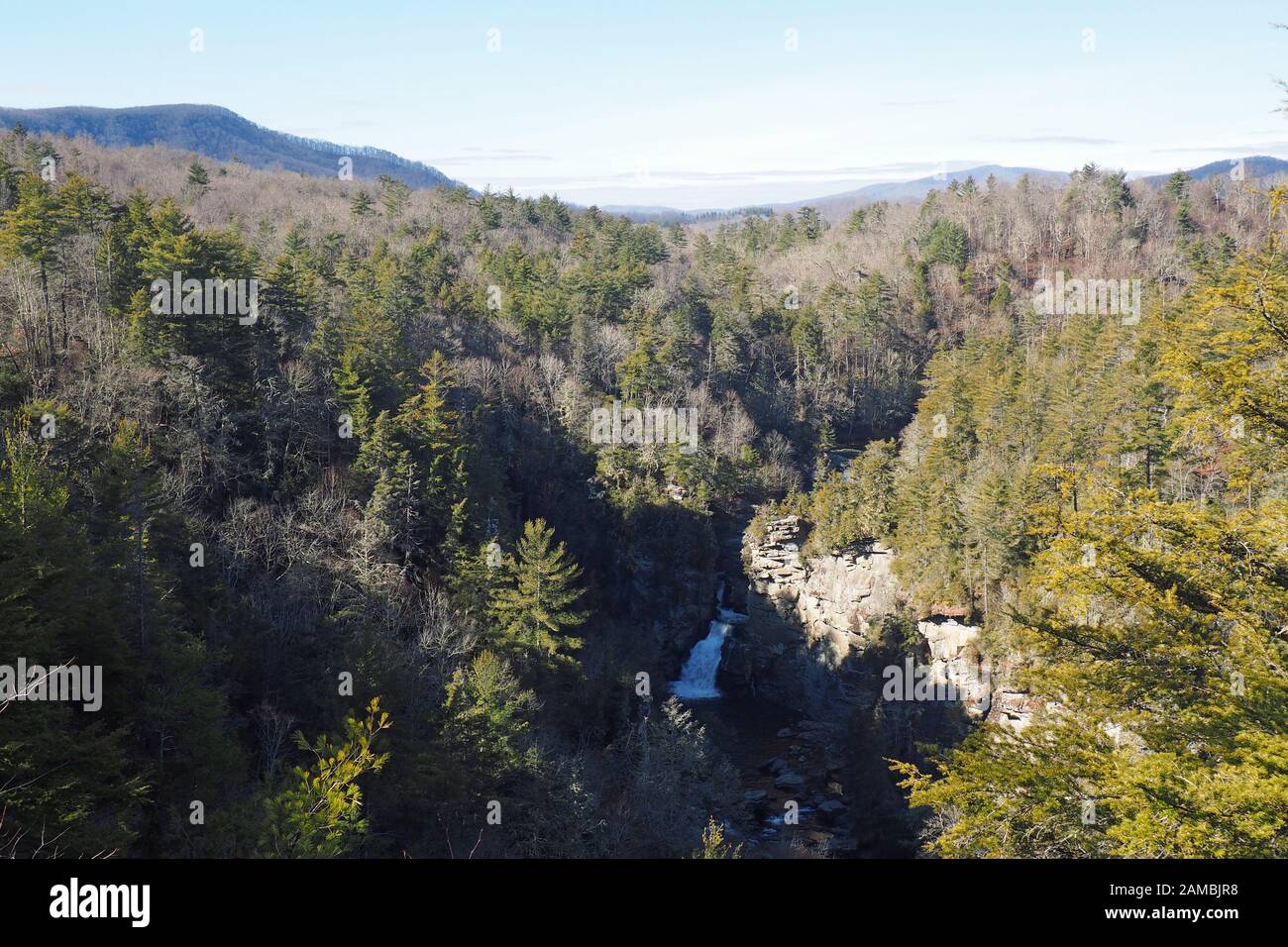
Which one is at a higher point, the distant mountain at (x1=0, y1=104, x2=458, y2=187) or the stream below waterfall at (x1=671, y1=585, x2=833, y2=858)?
the distant mountain at (x1=0, y1=104, x2=458, y2=187)

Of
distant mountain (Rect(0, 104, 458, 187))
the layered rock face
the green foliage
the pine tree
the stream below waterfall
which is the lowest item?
the stream below waterfall

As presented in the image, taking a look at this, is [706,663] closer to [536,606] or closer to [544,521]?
[544,521]

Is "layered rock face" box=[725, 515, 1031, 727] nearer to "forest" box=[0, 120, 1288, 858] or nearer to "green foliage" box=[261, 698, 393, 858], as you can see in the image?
"forest" box=[0, 120, 1288, 858]

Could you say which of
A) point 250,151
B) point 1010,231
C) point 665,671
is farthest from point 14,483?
point 250,151

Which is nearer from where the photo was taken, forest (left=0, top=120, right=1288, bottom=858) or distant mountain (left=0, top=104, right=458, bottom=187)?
forest (left=0, top=120, right=1288, bottom=858)

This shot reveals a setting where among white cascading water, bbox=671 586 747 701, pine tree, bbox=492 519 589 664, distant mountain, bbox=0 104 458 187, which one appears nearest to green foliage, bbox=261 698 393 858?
pine tree, bbox=492 519 589 664

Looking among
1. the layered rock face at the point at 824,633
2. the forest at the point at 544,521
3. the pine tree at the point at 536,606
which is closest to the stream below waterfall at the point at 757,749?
the layered rock face at the point at 824,633
